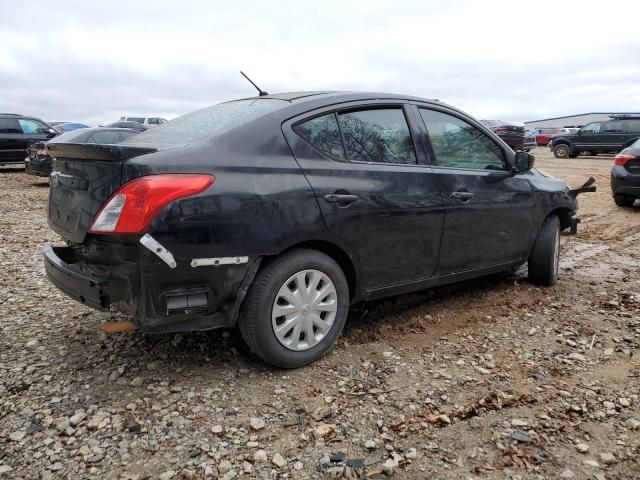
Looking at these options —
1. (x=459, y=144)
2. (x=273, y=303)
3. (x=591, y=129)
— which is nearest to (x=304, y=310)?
(x=273, y=303)

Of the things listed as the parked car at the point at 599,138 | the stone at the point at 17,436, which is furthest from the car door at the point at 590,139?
the stone at the point at 17,436

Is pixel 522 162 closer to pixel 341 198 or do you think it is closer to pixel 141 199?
pixel 341 198

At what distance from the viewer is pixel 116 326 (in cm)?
322

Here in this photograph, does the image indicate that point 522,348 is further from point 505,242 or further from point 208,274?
point 208,274

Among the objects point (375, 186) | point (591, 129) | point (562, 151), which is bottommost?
point (562, 151)

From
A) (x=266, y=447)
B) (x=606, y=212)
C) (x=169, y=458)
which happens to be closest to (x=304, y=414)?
(x=266, y=447)

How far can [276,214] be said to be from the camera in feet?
9.31

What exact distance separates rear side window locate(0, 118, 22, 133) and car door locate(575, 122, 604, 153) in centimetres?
2259

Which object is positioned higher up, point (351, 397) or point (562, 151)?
point (562, 151)

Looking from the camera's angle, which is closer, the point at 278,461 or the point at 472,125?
the point at 278,461

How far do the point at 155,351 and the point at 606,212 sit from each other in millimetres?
8443

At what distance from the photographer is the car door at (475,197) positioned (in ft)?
12.3

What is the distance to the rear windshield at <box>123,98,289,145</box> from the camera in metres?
3.00

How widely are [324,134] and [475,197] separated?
134cm
